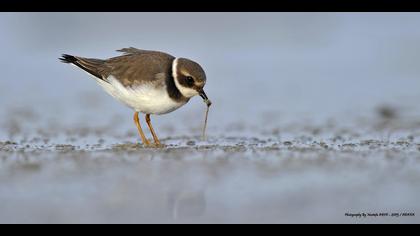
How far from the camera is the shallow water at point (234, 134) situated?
16.5 ft

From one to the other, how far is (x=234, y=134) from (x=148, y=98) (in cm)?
142

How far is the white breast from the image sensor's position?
776 centimetres

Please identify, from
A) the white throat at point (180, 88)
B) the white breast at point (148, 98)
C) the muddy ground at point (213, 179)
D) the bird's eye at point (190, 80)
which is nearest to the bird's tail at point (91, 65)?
the white breast at point (148, 98)

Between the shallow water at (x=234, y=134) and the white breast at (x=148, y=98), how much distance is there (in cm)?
51

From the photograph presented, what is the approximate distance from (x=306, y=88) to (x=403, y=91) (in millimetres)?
1743

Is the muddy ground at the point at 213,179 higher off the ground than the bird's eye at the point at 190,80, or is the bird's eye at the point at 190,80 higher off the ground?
the bird's eye at the point at 190,80

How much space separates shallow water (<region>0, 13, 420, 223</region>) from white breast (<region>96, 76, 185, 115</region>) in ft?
1.67

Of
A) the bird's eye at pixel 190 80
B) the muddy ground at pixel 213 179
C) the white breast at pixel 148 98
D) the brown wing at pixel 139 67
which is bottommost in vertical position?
the muddy ground at pixel 213 179

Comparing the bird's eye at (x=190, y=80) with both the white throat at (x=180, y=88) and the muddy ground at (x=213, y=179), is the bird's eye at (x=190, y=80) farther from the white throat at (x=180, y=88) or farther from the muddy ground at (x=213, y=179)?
the muddy ground at (x=213, y=179)

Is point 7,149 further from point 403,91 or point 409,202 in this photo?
point 403,91

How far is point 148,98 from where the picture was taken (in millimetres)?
7809

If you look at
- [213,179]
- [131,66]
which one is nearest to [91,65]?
[131,66]
